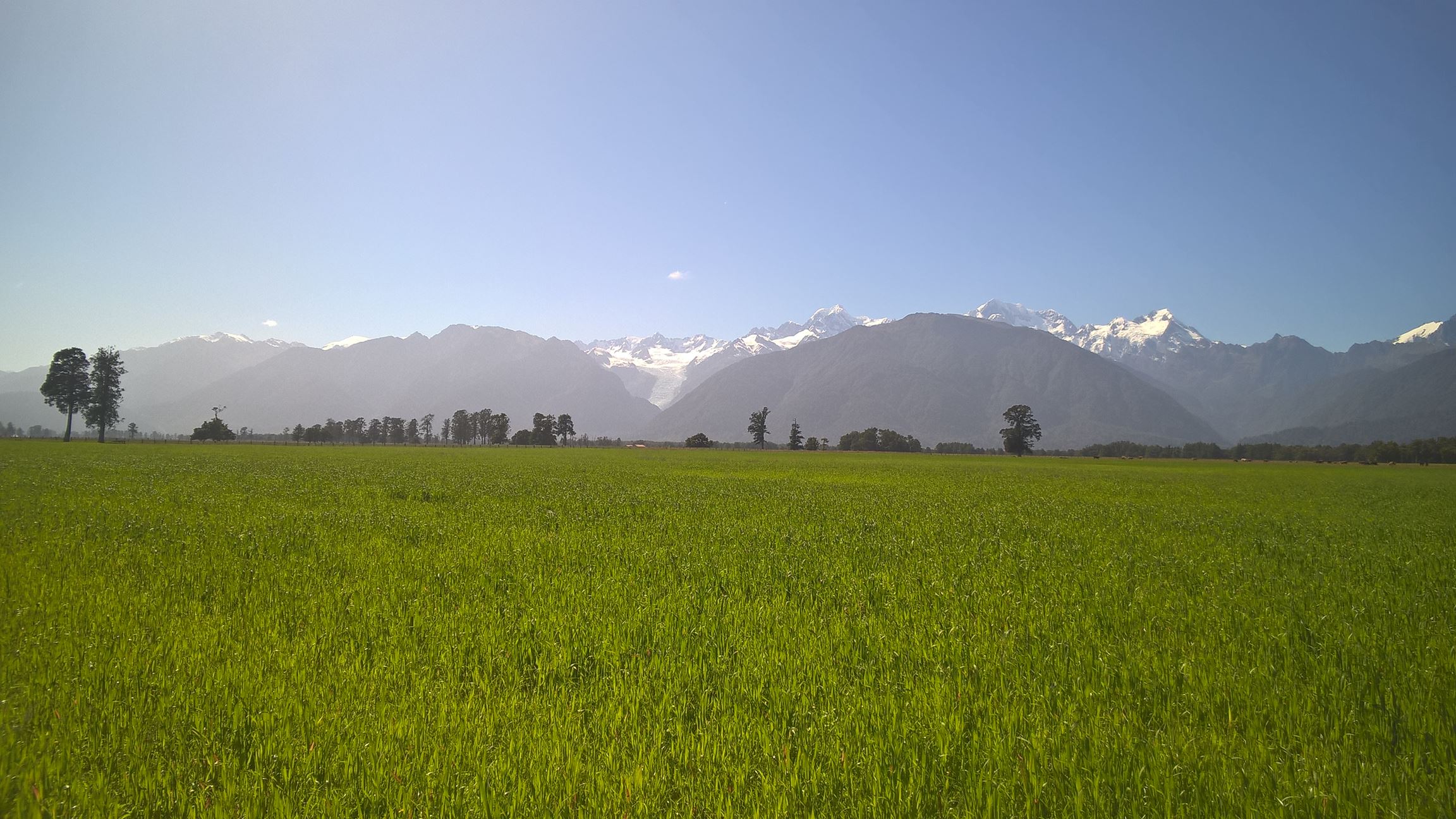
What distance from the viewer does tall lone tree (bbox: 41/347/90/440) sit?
371 feet

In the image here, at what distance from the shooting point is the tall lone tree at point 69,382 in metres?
113

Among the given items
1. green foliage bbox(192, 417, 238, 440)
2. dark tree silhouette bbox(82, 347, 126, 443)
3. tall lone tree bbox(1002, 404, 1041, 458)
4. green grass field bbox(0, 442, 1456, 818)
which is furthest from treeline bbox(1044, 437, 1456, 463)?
green foliage bbox(192, 417, 238, 440)

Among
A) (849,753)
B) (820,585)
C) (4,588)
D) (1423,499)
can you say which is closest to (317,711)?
(849,753)

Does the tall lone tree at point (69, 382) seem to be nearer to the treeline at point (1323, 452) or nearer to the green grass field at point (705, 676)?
the green grass field at point (705, 676)

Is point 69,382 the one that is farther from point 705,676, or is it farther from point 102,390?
point 705,676

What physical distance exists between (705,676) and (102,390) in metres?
172

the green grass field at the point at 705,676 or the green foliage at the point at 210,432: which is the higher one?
the green foliage at the point at 210,432

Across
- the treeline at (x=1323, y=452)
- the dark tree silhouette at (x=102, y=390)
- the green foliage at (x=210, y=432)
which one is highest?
the dark tree silhouette at (x=102, y=390)

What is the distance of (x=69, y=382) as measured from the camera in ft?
374

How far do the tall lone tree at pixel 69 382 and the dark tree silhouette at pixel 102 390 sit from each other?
3.13 ft

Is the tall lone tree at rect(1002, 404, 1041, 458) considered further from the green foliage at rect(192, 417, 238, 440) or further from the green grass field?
the green foliage at rect(192, 417, 238, 440)

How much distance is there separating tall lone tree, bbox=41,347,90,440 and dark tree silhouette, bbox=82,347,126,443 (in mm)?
953

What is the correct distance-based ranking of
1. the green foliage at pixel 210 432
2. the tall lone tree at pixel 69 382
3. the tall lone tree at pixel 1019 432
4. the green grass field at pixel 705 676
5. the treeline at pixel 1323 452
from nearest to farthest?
the green grass field at pixel 705 676 < the tall lone tree at pixel 69 382 < the treeline at pixel 1323 452 < the tall lone tree at pixel 1019 432 < the green foliage at pixel 210 432

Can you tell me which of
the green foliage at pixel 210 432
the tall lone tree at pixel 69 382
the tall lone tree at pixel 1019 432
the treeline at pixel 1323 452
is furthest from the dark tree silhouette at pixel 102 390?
the treeline at pixel 1323 452
